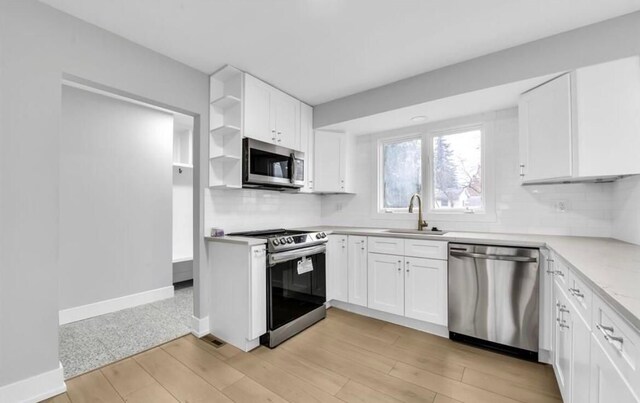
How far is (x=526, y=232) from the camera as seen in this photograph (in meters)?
2.69

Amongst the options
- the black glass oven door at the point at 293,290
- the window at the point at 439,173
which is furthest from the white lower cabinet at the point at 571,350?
the black glass oven door at the point at 293,290

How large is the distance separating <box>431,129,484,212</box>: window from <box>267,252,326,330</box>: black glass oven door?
5.27ft

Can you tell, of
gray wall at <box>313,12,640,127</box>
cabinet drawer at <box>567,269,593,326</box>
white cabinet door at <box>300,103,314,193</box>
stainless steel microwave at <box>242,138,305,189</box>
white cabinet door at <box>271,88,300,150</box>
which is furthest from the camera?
white cabinet door at <box>300,103,314,193</box>

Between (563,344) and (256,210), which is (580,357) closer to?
(563,344)

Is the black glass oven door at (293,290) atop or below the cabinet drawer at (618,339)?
below

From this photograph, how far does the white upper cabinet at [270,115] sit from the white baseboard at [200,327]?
1843 mm

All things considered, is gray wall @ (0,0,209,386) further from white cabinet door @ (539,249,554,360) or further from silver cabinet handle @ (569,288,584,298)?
white cabinet door @ (539,249,554,360)

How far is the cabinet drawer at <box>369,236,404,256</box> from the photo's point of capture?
2764 millimetres

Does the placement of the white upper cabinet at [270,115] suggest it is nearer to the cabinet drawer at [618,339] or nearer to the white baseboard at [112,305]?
the white baseboard at [112,305]

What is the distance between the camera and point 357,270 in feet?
10.1

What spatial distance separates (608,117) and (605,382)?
1.88 m

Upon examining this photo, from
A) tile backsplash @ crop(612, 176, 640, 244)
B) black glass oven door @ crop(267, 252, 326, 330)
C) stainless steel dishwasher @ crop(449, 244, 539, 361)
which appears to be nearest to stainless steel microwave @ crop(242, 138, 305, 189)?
black glass oven door @ crop(267, 252, 326, 330)

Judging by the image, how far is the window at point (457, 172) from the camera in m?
3.04

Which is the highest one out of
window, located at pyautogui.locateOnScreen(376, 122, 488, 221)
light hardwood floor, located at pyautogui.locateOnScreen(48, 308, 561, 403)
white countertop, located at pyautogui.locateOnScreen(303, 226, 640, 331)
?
window, located at pyautogui.locateOnScreen(376, 122, 488, 221)
